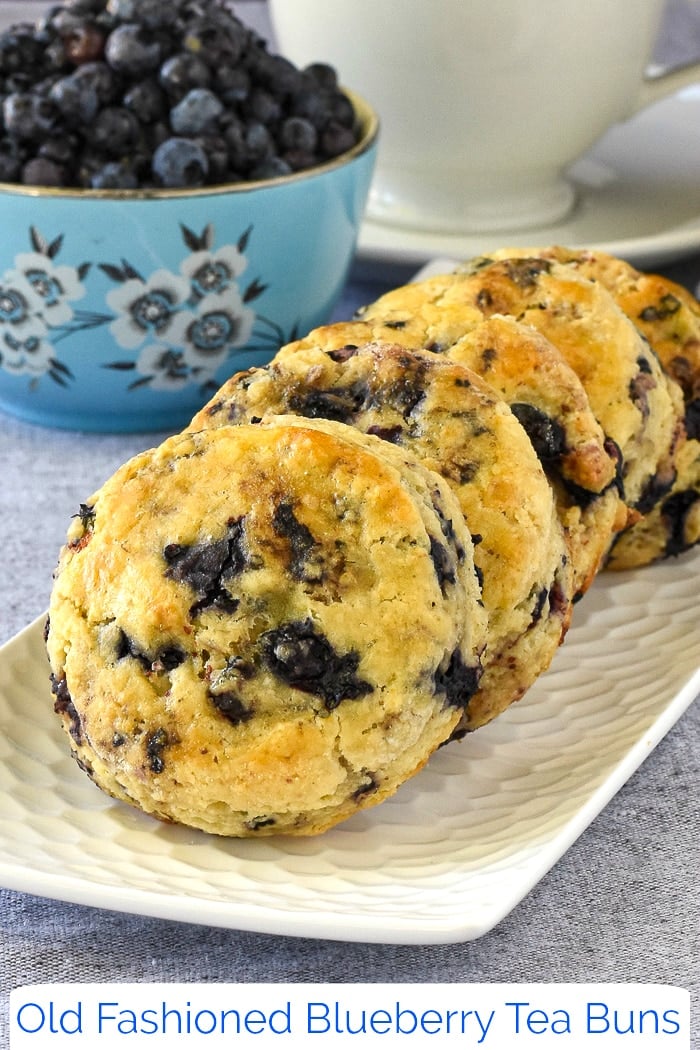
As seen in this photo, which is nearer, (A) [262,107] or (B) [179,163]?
(B) [179,163]

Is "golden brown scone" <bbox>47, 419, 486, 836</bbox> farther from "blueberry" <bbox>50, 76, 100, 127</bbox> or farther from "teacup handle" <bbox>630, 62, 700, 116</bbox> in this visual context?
"teacup handle" <bbox>630, 62, 700, 116</bbox>

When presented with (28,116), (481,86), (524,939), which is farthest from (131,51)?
(524,939)

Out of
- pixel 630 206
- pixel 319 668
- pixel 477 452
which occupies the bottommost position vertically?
pixel 630 206

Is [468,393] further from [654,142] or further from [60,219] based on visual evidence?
[654,142]

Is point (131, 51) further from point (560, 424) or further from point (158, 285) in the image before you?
point (560, 424)

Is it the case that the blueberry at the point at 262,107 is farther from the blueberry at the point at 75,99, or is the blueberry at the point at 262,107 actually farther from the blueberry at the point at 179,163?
the blueberry at the point at 75,99
